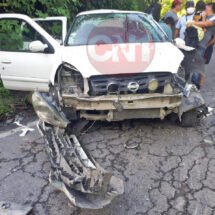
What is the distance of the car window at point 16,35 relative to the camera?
229 inches

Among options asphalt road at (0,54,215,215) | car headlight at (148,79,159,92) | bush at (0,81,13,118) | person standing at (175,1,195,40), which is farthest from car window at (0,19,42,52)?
person standing at (175,1,195,40)

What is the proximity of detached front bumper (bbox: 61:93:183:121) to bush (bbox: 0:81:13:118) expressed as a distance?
64.1 inches

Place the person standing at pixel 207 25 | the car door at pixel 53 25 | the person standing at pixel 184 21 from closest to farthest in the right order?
the car door at pixel 53 25, the person standing at pixel 207 25, the person standing at pixel 184 21

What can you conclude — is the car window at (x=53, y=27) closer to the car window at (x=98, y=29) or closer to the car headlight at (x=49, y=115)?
the car window at (x=98, y=29)

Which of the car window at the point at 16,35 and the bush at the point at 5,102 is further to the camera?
the car window at the point at 16,35

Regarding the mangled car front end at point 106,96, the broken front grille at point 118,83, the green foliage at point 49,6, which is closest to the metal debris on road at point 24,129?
the mangled car front end at point 106,96

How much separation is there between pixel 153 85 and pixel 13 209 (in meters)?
2.34

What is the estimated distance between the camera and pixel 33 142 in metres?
4.60

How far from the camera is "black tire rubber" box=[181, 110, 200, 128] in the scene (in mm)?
4805

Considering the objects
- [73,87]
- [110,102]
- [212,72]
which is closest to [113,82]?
[110,102]

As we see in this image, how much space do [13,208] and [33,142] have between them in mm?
1586

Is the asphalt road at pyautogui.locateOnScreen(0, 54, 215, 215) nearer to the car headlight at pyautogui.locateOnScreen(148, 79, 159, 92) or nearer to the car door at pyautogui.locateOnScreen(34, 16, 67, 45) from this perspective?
the car headlight at pyautogui.locateOnScreen(148, 79, 159, 92)

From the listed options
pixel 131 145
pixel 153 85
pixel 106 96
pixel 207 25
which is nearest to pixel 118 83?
pixel 106 96

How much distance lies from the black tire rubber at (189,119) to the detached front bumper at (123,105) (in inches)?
13.5
